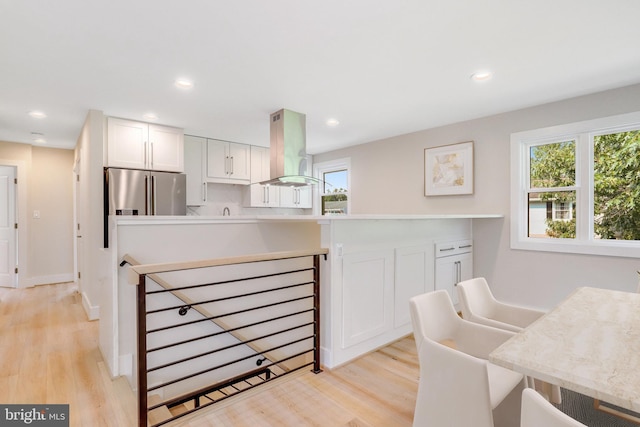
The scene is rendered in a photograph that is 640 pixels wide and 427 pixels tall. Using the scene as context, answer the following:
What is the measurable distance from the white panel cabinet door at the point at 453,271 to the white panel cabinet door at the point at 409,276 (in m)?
0.17

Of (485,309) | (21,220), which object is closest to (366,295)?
(485,309)

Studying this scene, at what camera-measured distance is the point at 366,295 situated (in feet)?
8.27

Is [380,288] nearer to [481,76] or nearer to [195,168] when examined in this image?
[481,76]

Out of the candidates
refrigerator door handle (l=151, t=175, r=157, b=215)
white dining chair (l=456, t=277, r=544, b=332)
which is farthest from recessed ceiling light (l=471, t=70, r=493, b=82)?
refrigerator door handle (l=151, t=175, r=157, b=215)

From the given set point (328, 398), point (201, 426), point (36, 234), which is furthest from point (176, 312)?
point (36, 234)

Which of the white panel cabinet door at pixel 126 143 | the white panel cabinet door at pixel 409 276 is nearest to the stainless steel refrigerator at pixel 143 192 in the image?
the white panel cabinet door at pixel 126 143

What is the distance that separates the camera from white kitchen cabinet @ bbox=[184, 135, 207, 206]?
4672 mm

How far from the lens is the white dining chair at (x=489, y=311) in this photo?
1.69 metres

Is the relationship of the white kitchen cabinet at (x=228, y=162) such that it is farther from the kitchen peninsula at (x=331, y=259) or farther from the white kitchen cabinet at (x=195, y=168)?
the kitchen peninsula at (x=331, y=259)

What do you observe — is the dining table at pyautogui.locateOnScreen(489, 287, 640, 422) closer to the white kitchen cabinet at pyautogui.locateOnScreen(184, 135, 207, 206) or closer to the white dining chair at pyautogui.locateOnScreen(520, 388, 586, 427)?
the white dining chair at pyautogui.locateOnScreen(520, 388, 586, 427)

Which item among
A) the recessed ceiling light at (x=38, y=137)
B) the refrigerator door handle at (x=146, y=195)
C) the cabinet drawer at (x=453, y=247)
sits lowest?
the cabinet drawer at (x=453, y=247)

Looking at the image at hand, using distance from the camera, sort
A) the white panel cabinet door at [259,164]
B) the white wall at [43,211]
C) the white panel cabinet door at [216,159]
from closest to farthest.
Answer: the white panel cabinet door at [216,159]
the white wall at [43,211]
the white panel cabinet door at [259,164]

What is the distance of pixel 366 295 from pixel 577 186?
258cm

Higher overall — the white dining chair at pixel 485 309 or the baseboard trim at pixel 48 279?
the white dining chair at pixel 485 309
